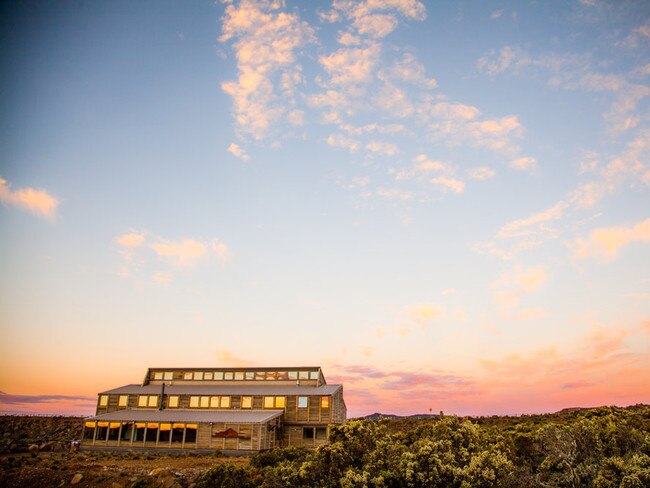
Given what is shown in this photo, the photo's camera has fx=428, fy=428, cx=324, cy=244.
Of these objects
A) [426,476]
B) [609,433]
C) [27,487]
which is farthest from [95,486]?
[609,433]

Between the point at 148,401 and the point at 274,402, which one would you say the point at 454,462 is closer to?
the point at 274,402

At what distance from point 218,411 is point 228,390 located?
10.7 ft

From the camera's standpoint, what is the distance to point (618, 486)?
15.6 meters

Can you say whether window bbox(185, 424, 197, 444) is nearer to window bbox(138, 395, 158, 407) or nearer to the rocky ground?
the rocky ground

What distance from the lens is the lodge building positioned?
43062 millimetres

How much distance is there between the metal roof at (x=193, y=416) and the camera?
4366 centimetres

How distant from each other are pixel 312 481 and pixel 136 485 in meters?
12.2

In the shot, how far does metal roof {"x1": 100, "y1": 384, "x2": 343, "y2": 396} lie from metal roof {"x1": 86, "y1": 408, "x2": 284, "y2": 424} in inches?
94.3

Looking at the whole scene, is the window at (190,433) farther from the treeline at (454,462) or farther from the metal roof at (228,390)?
the treeline at (454,462)

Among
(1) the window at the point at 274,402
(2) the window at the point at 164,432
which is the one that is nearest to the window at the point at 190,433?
(2) the window at the point at 164,432

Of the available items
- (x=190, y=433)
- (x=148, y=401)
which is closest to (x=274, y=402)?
(x=190, y=433)

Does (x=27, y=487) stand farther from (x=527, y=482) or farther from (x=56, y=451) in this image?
(x=527, y=482)

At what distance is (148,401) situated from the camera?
2058 inches

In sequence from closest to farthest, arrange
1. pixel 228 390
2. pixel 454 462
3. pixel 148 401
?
pixel 454 462, pixel 228 390, pixel 148 401
